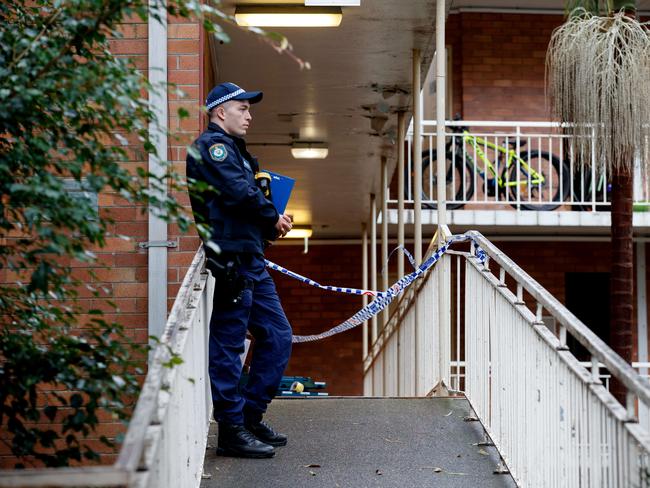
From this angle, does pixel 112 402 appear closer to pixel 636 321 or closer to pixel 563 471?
pixel 563 471

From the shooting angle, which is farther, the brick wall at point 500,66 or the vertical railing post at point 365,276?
the brick wall at point 500,66

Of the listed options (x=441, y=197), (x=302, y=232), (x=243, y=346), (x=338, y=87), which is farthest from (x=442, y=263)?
(x=302, y=232)

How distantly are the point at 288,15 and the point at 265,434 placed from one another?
3.83 metres

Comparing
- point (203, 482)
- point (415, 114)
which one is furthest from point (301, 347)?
point (203, 482)

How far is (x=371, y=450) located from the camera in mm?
5688

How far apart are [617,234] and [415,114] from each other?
82.3 inches

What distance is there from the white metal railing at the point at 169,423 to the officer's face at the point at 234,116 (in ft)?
2.14

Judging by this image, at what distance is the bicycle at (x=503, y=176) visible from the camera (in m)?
14.4

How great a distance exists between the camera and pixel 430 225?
48.8ft

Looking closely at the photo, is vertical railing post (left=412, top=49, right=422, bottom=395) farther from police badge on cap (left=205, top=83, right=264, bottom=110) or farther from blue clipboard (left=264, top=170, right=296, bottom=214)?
police badge on cap (left=205, top=83, right=264, bottom=110)

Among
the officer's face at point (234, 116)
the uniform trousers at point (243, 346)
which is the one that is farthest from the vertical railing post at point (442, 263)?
the officer's face at point (234, 116)

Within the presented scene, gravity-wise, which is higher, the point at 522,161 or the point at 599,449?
the point at 522,161

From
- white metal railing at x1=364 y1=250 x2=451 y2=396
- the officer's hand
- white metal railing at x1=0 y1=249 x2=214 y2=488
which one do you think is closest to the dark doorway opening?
white metal railing at x1=364 y1=250 x2=451 y2=396

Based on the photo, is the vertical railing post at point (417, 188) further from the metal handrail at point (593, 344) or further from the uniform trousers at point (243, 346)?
the metal handrail at point (593, 344)
